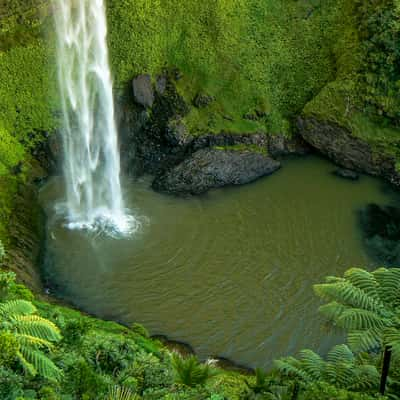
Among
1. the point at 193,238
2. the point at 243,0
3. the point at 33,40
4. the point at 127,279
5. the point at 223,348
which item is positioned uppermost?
the point at 243,0

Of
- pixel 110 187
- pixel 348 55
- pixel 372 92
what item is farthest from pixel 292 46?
pixel 110 187

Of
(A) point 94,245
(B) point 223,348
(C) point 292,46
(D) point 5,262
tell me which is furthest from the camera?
(C) point 292,46

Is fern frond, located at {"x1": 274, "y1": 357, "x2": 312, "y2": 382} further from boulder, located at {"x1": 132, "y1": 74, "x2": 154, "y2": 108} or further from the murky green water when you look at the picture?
boulder, located at {"x1": 132, "y1": 74, "x2": 154, "y2": 108}

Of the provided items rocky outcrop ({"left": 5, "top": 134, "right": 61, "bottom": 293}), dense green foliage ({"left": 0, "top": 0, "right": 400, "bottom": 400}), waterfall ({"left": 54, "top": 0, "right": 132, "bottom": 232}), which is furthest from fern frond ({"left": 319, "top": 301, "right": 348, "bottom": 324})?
waterfall ({"left": 54, "top": 0, "right": 132, "bottom": 232})

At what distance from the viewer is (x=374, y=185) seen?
2662 centimetres

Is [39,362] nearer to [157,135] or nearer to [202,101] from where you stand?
[157,135]

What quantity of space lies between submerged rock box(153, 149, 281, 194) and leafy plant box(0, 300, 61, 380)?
16938mm

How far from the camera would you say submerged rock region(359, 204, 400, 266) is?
2255 cm

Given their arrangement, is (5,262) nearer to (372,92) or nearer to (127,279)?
(127,279)

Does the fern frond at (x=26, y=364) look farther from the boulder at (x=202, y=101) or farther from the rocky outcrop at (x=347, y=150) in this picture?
the rocky outcrop at (x=347, y=150)

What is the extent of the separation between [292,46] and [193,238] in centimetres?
1360

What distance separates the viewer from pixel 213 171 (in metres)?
26.4

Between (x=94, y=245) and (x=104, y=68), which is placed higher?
(x=104, y=68)

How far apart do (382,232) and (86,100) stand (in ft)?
48.3
